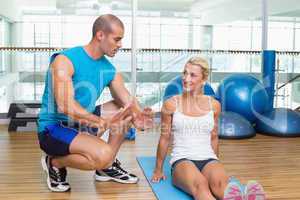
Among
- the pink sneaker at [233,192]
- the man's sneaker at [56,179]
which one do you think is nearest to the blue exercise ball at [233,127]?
the man's sneaker at [56,179]

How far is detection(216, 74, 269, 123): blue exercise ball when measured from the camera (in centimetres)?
434

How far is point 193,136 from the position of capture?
7.92 ft

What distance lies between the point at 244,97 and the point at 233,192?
2492 millimetres

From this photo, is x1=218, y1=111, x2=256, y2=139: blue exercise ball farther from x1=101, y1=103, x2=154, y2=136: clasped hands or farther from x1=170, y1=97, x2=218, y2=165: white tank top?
x1=101, y1=103, x2=154, y2=136: clasped hands

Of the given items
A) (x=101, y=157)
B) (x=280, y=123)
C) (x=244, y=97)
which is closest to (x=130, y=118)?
(x=101, y=157)

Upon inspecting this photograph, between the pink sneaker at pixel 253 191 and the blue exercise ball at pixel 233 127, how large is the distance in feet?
6.90

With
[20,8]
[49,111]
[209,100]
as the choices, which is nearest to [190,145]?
[209,100]

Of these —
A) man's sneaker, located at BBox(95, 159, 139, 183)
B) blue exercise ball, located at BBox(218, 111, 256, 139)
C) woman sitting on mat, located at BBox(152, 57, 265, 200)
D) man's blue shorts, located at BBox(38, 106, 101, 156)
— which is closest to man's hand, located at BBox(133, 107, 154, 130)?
woman sitting on mat, located at BBox(152, 57, 265, 200)

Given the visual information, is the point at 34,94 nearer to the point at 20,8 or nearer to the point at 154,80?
the point at 20,8

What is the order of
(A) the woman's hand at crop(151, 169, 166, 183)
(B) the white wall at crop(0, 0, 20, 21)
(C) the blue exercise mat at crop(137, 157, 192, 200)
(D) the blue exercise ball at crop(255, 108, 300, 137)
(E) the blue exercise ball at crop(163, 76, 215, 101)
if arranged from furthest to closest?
(B) the white wall at crop(0, 0, 20, 21), (D) the blue exercise ball at crop(255, 108, 300, 137), (E) the blue exercise ball at crop(163, 76, 215, 101), (A) the woman's hand at crop(151, 169, 166, 183), (C) the blue exercise mat at crop(137, 157, 192, 200)

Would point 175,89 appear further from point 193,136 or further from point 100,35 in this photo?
point 100,35

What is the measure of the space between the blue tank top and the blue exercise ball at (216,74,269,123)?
219cm

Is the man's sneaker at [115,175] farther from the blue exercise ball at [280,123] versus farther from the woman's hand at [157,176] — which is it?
the blue exercise ball at [280,123]

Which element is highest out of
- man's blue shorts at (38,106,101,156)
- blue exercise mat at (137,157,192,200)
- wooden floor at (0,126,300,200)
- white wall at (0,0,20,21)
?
white wall at (0,0,20,21)
